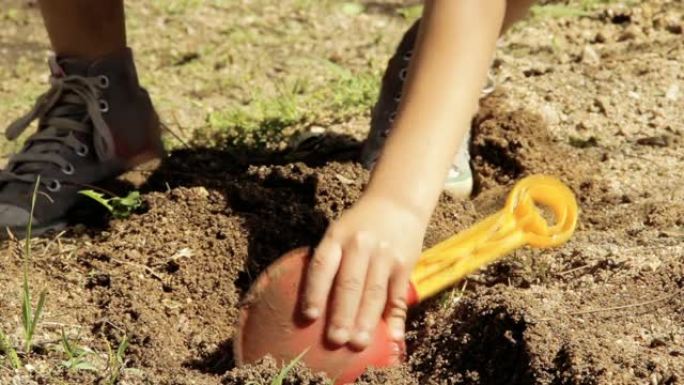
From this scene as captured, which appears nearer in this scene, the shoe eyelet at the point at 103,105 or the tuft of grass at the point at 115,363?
the tuft of grass at the point at 115,363

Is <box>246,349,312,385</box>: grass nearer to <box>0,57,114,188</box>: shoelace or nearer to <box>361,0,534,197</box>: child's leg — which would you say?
<box>361,0,534,197</box>: child's leg

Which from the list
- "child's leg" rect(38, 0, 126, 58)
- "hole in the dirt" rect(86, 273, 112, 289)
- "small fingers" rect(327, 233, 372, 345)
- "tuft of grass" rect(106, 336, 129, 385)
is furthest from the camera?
"child's leg" rect(38, 0, 126, 58)

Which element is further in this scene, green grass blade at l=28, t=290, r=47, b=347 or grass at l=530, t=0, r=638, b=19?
grass at l=530, t=0, r=638, b=19

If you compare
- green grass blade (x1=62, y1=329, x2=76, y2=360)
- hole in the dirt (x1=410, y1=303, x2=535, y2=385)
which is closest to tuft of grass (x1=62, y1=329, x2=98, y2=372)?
green grass blade (x1=62, y1=329, x2=76, y2=360)

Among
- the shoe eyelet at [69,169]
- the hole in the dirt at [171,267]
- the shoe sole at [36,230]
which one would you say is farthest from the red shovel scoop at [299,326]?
the shoe eyelet at [69,169]

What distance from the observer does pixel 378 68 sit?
14.2ft

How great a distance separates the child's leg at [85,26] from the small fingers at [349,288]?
1274 millimetres

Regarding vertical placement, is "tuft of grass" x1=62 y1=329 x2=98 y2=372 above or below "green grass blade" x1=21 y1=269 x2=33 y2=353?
below

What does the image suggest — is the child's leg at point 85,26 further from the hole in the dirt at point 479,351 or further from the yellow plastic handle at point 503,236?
the hole in the dirt at point 479,351

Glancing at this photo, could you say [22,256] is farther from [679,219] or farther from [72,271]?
[679,219]

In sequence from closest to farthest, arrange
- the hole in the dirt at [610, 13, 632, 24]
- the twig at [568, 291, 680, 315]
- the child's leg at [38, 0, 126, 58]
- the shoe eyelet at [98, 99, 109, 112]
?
the twig at [568, 291, 680, 315] < the child's leg at [38, 0, 126, 58] < the shoe eyelet at [98, 99, 109, 112] < the hole in the dirt at [610, 13, 632, 24]

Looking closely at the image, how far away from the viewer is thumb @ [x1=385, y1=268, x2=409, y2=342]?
2.18 m

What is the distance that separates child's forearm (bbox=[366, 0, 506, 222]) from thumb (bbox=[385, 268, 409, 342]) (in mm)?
115

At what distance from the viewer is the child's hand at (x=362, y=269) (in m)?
2.14
